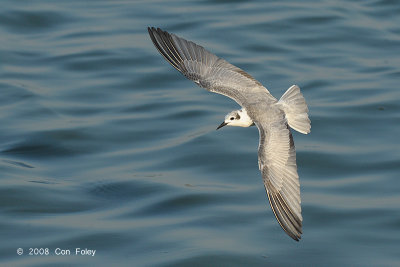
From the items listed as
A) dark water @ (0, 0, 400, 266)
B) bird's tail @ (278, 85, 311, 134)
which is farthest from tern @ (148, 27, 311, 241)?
dark water @ (0, 0, 400, 266)

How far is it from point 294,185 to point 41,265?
3425 mm

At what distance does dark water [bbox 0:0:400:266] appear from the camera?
36.9ft

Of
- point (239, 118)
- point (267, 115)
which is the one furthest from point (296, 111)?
point (239, 118)

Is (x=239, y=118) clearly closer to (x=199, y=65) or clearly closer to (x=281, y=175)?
(x=281, y=175)

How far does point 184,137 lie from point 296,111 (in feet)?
12.8

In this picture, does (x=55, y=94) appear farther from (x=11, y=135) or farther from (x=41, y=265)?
(x=41, y=265)

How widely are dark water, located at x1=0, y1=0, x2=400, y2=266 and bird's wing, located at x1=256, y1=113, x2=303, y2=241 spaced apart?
180 cm

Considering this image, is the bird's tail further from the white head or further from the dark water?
the dark water

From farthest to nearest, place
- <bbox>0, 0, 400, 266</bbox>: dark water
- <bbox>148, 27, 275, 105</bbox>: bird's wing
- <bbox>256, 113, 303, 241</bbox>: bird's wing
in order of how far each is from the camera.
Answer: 1. <bbox>0, 0, 400, 266</bbox>: dark water
2. <bbox>148, 27, 275, 105</bbox>: bird's wing
3. <bbox>256, 113, 303, 241</bbox>: bird's wing

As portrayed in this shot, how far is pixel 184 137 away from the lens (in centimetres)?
1383

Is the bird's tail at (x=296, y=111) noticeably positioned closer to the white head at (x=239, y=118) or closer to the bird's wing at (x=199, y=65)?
the white head at (x=239, y=118)

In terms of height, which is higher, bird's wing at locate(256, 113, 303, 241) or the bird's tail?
the bird's tail

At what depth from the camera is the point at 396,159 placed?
1284cm

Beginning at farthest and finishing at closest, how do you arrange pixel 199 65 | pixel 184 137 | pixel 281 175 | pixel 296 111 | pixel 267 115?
pixel 184 137 → pixel 199 65 → pixel 296 111 → pixel 267 115 → pixel 281 175
